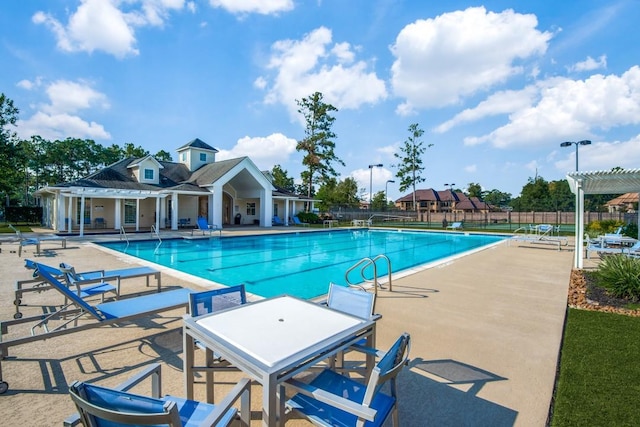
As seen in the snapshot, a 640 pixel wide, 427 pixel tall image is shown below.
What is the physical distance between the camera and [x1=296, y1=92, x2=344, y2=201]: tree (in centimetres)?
3709

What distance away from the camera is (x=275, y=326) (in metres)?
2.46

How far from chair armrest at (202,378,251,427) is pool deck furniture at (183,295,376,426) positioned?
0.13 metres

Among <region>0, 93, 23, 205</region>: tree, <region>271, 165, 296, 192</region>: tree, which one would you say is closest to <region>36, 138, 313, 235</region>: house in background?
<region>0, 93, 23, 205</region>: tree

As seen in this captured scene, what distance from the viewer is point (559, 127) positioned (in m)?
24.0

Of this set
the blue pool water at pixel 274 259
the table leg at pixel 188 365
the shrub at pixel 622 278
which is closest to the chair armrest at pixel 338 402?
the table leg at pixel 188 365

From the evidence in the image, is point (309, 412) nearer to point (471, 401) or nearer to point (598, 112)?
point (471, 401)

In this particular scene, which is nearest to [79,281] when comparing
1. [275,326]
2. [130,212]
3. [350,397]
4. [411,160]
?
[275,326]

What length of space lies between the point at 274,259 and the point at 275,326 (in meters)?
10.3

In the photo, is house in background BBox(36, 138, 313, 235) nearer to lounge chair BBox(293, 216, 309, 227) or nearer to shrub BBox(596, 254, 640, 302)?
lounge chair BBox(293, 216, 309, 227)

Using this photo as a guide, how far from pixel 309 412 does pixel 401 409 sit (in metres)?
1.09

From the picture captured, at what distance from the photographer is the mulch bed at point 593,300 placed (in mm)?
→ 5531

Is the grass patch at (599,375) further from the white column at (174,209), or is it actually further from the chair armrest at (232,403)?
the white column at (174,209)

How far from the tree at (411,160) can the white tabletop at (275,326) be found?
4419 cm

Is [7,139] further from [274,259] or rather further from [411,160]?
[411,160]
